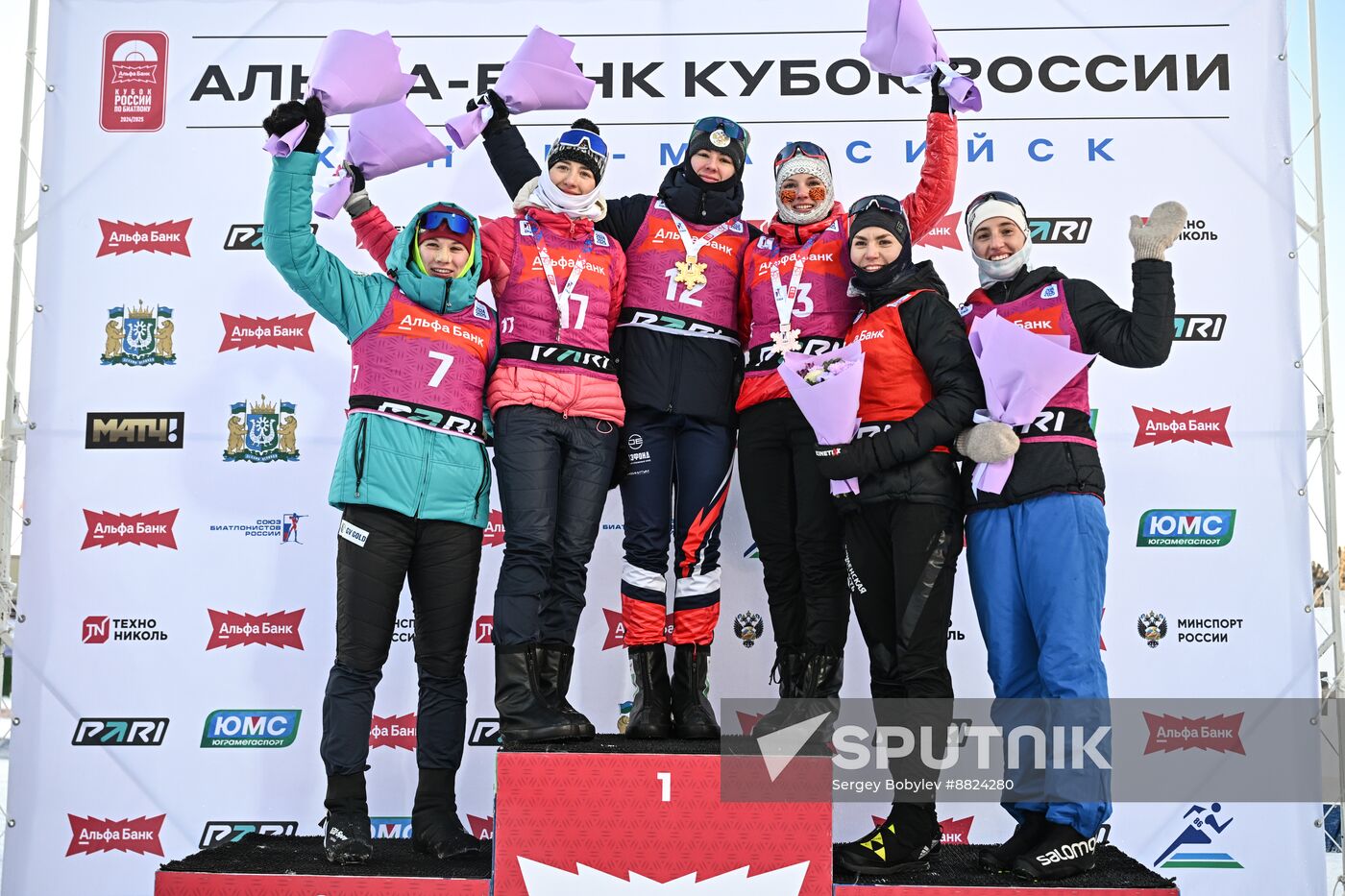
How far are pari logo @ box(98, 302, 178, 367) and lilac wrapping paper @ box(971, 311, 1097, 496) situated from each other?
3115 millimetres

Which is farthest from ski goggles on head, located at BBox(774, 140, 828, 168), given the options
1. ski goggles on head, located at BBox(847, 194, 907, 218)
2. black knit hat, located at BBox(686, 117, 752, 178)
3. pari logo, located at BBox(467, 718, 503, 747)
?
pari logo, located at BBox(467, 718, 503, 747)

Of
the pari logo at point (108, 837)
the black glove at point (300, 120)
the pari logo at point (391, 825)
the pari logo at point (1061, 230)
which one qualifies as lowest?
the pari logo at point (108, 837)

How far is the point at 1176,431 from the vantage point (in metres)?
3.99

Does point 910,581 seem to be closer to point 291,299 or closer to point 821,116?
point 821,116

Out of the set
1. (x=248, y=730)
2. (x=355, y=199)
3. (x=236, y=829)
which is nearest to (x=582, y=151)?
(x=355, y=199)

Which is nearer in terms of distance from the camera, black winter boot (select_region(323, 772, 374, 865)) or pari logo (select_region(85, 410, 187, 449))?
black winter boot (select_region(323, 772, 374, 865))

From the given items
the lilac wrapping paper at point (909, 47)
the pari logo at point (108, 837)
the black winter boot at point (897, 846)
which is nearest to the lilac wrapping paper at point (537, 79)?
the lilac wrapping paper at point (909, 47)

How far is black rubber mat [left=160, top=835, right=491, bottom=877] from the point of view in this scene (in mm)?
2625

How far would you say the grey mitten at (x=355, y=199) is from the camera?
3094mm

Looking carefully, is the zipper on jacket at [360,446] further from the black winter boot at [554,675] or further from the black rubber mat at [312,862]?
the black rubber mat at [312,862]

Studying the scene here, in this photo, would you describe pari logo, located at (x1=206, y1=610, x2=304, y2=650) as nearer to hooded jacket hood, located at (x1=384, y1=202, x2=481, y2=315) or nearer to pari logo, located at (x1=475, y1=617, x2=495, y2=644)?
pari logo, located at (x1=475, y1=617, x2=495, y2=644)

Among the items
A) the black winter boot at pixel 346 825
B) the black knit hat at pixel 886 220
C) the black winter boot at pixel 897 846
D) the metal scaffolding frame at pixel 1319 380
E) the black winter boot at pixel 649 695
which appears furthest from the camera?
the metal scaffolding frame at pixel 1319 380

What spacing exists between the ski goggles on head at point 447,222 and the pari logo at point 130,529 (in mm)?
1896

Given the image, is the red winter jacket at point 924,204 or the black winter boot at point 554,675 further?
the red winter jacket at point 924,204
